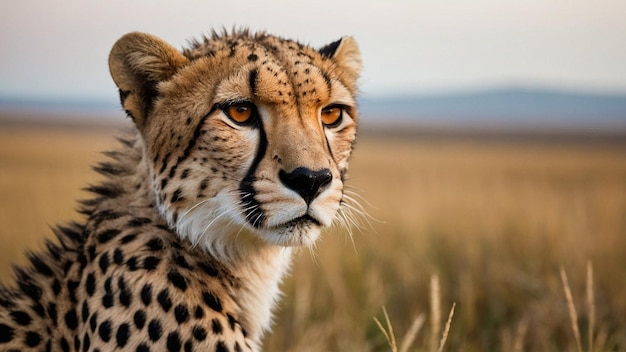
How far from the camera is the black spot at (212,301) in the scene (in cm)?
205

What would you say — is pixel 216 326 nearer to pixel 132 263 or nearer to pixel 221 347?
pixel 221 347

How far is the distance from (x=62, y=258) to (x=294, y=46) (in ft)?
3.08

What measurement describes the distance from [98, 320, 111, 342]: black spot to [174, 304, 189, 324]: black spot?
0.17 m

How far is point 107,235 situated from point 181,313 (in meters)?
0.33

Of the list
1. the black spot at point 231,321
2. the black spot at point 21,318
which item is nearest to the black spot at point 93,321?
the black spot at point 21,318

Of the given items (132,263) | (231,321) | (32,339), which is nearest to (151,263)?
(132,263)

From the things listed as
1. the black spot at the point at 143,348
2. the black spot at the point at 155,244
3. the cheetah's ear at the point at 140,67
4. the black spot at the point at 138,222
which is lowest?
the black spot at the point at 143,348

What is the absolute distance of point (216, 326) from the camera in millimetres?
1982

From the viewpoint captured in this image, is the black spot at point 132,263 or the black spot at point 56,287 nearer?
the black spot at point 132,263

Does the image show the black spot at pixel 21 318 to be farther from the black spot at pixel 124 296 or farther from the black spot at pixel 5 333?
the black spot at pixel 124 296

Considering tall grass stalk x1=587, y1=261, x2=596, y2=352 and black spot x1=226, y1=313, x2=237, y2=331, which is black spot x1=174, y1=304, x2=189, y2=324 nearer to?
black spot x1=226, y1=313, x2=237, y2=331

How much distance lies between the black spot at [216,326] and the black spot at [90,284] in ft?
1.06

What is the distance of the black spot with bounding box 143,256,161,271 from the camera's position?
2.02m

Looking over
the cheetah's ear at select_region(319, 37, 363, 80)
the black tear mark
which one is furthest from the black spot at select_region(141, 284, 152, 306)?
the cheetah's ear at select_region(319, 37, 363, 80)
